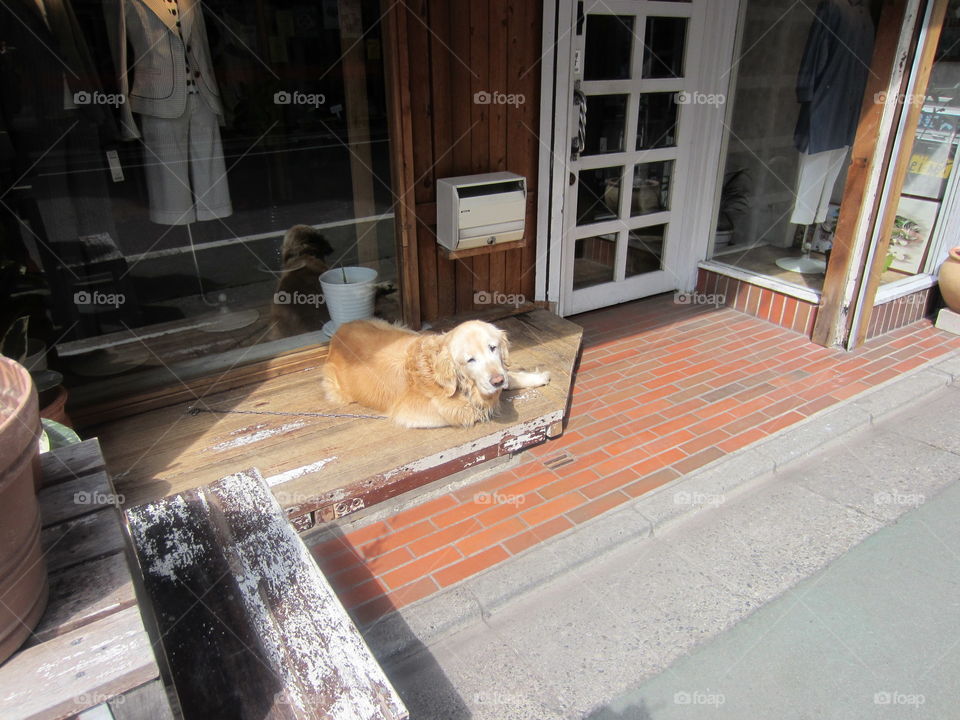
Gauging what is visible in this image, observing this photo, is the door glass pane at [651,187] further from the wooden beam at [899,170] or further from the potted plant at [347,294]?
the potted plant at [347,294]

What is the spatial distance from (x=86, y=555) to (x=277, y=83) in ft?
14.9

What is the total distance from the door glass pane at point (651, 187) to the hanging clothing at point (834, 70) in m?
1.09

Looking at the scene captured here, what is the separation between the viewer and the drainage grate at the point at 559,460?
10.9 ft

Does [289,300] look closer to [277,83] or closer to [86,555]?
[277,83]

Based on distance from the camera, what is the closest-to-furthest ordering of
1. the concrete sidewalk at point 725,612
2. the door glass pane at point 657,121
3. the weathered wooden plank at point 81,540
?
the weathered wooden plank at point 81,540 < the concrete sidewalk at point 725,612 < the door glass pane at point 657,121

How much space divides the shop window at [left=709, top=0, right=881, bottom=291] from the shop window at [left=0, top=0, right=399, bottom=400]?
299 centimetres

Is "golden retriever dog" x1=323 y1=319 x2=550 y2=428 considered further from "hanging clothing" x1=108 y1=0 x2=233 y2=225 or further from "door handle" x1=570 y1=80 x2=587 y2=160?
"door handle" x1=570 y1=80 x2=587 y2=160

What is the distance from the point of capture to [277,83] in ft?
16.5

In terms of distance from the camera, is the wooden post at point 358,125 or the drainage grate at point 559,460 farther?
the wooden post at point 358,125

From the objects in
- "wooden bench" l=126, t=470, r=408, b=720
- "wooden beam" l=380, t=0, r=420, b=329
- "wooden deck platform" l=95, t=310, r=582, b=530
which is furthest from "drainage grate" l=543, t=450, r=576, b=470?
"wooden bench" l=126, t=470, r=408, b=720

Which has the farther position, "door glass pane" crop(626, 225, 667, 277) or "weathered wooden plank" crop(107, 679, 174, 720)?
"door glass pane" crop(626, 225, 667, 277)

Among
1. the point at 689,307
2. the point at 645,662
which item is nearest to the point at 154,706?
the point at 645,662

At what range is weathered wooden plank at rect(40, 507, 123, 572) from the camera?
1414 mm

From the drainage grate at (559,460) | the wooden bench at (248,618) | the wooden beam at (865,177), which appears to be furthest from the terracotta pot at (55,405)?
the wooden beam at (865,177)
